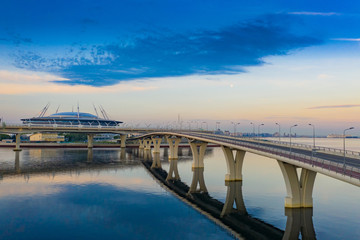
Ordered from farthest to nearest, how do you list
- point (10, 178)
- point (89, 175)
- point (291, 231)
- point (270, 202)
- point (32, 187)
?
point (89, 175) < point (10, 178) < point (32, 187) < point (270, 202) < point (291, 231)

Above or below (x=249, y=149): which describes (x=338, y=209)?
below

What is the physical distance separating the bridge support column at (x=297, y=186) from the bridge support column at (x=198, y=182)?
21373 mm

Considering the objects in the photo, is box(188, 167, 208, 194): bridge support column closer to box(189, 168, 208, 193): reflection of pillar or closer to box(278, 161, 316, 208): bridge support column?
box(189, 168, 208, 193): reflection of pillar

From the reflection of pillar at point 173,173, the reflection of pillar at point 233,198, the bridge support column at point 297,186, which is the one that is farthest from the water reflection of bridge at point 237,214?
the reflection of pillar at point 173,173

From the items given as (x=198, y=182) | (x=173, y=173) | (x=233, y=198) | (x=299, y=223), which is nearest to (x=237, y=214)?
(x=299, y=223)

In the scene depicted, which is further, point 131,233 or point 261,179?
point 261,179

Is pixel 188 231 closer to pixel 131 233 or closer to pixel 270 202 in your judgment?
pixel 131 233

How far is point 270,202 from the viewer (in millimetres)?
52594

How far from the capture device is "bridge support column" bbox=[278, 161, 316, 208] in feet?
144

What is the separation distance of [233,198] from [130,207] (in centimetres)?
1862

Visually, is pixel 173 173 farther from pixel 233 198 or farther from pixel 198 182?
pixel 233 198

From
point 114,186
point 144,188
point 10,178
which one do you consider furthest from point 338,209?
point 10,178

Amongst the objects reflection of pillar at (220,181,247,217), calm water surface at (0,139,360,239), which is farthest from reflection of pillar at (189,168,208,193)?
reflection of pillar at (220,181,247,217)

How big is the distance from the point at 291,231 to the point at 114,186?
133 feet
